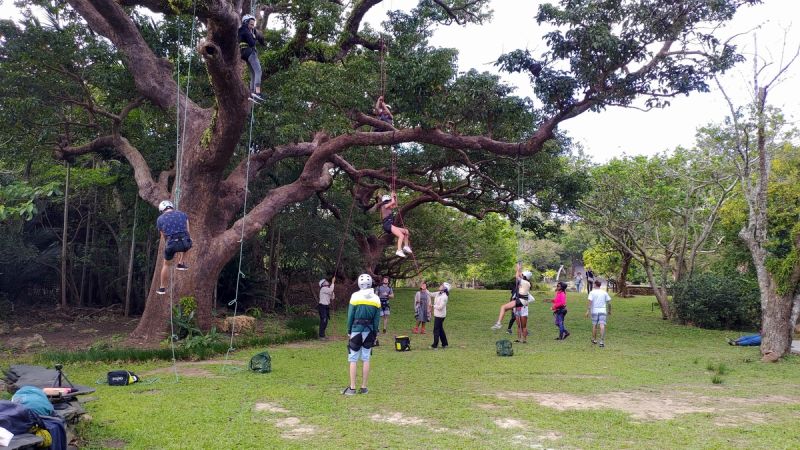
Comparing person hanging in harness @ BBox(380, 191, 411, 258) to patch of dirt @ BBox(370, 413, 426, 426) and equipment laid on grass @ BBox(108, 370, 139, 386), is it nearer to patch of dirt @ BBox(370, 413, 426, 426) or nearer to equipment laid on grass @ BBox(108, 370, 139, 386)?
patch of dirt @ BBox(370, 413, 426, 426)

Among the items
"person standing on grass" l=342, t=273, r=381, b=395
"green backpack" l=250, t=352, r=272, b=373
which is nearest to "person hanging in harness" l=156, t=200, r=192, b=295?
"green backpack" l=250, t=352, r=272, b=373

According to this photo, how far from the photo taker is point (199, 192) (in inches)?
465

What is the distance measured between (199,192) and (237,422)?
722cm

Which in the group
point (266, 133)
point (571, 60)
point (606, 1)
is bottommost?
point (266, 133)

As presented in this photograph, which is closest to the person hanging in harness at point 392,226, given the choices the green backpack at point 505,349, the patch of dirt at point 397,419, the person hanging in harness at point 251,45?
the green backpack at point 505,349

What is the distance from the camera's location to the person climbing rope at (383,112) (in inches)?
461

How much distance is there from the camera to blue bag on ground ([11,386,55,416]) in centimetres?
417

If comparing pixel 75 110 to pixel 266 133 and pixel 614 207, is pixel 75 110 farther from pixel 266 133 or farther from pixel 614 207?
pixel 614 207

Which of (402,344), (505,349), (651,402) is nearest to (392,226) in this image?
(402,344)

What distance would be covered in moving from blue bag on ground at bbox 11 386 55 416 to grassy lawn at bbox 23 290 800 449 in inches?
30.3

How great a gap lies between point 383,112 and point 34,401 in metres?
8.81

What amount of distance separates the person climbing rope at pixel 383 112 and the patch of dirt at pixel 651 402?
661 centimetres

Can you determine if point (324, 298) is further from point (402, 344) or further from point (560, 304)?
point (560, 304)

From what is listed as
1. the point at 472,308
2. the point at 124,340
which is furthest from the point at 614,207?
the point at 124,340
